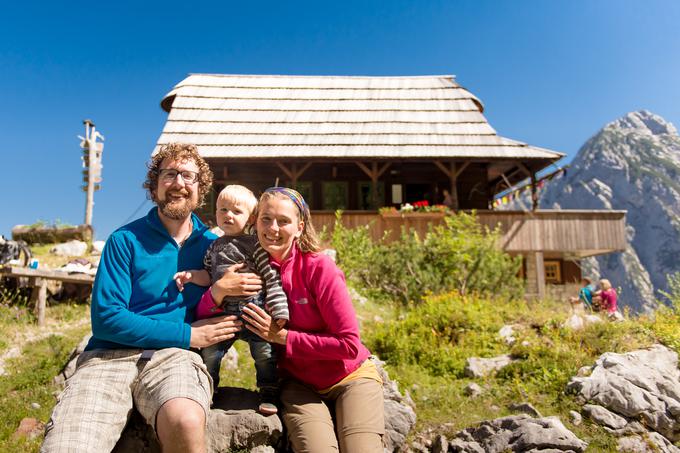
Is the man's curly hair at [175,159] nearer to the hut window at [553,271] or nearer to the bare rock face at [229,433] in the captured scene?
the bare rock face at [229,433]

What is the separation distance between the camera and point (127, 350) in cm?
262

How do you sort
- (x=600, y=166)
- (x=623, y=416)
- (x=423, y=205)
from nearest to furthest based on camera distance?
(x=623, y=416) → (x=423, y=205) → (x=600, y=166)

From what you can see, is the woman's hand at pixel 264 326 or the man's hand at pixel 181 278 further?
the man's hand at pixel 181 278

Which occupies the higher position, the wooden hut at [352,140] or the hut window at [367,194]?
the wooden hut at [352,140]

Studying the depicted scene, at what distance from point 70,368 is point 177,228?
401 centimetres

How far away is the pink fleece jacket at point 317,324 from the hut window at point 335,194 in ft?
51.8

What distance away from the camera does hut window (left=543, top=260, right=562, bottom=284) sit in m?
19.8

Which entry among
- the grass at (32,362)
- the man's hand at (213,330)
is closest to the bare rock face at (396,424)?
the man's hand at (213,330)

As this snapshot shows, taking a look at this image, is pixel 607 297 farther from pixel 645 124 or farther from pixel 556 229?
pixel 645 124

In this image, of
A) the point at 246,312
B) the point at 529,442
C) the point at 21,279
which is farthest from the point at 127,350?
the point at 21,279

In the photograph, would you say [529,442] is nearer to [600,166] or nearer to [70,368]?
[70,368]

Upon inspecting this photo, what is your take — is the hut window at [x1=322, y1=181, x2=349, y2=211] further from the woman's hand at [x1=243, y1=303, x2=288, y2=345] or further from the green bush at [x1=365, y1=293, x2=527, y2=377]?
the woman's hand at [x1=243, y1=303, x2=288, y2=345]

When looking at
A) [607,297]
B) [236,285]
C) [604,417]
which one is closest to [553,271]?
[607,297]

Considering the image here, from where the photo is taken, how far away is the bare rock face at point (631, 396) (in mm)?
4461
